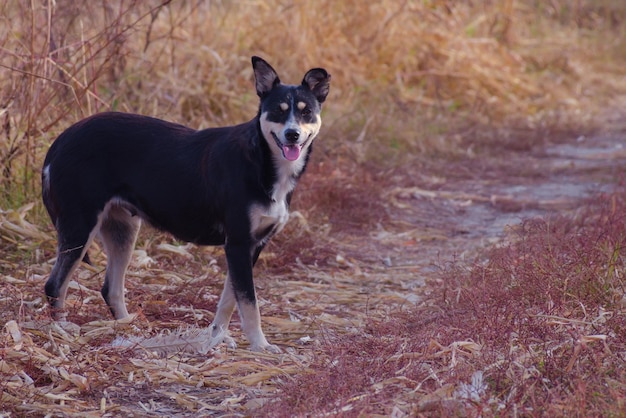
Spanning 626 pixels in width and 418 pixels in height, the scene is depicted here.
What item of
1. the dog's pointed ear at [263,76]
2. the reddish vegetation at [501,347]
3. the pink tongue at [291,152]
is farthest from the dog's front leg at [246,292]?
the dog's pointed ear at [263,76]

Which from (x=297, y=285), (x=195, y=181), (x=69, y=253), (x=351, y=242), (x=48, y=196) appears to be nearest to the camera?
(x=69, y=253)

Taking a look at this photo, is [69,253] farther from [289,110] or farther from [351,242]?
[351,242]

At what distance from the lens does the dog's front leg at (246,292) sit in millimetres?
5012

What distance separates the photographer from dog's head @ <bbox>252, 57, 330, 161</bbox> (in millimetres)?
5066

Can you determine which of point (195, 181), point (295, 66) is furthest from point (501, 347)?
point (295, 66)

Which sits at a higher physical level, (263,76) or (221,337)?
(263,76)

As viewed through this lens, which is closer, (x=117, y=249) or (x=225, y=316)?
(x=225, y=316)

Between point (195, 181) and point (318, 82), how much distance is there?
93 centimetres

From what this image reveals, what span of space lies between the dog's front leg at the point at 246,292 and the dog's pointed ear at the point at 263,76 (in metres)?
0.95

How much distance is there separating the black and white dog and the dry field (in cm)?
30

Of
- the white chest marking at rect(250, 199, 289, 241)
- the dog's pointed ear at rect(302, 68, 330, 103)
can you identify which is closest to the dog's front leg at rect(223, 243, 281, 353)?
the white chest marking at rect(250, 199, 289, 241)

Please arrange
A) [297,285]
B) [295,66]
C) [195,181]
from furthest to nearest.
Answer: [295,66] < [297,285] < [195,181]

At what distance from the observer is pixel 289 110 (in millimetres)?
5156

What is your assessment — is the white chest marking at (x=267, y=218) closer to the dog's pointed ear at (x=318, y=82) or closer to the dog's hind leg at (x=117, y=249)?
the dog's pointed ear at (x=318, y=82)
